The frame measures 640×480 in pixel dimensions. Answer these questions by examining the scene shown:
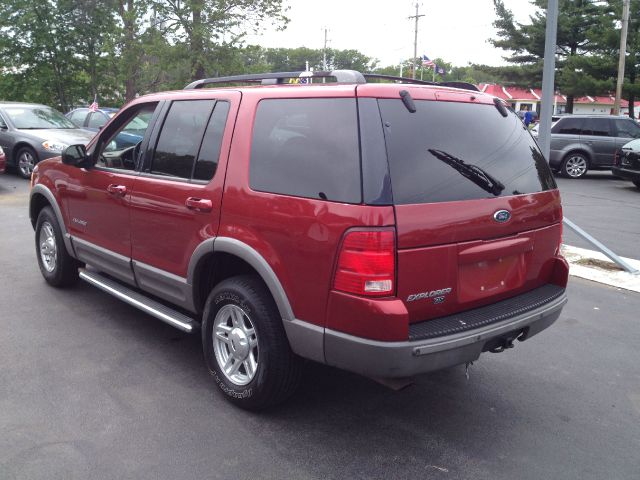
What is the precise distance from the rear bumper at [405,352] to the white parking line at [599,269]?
408 centimetres

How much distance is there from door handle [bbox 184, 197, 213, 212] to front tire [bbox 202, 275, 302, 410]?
17.9 inches

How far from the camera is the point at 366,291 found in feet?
9.17

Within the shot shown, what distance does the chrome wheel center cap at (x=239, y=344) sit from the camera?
11.3 feet

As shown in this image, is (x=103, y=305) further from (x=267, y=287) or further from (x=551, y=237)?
(x=551, y=237)

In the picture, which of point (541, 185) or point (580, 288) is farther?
point (580, 288)

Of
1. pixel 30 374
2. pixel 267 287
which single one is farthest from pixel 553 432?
pixel 30 374

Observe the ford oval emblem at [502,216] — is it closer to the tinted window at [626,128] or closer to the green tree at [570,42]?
the tinted window at [626,128]

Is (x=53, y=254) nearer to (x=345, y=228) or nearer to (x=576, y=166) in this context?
(x=345, y=228)

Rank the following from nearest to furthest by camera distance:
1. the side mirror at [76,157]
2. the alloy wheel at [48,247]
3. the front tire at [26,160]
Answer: the side mirror at [76,157] < the alloy wheel at [48,247] < the front tire at [26,160]

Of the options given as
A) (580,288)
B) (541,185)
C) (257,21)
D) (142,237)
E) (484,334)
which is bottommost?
(580,288)

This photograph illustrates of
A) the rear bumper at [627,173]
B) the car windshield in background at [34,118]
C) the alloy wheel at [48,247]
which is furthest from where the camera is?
the rear bumper at [627,173]

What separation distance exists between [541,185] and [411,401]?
61.2 inches

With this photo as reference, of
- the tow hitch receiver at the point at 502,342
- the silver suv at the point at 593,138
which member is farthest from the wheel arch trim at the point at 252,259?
the silver suv at the point at 593,138

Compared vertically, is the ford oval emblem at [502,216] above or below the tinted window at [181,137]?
below
